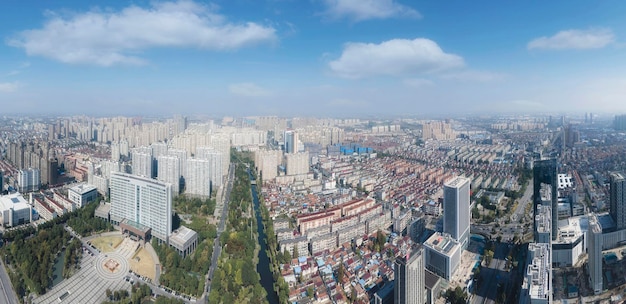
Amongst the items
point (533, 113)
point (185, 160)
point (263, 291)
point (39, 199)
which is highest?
point (533, 113)

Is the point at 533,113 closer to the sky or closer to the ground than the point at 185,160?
closer to the sky

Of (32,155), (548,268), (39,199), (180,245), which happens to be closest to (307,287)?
(180,245)

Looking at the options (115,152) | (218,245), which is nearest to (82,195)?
(218,245)

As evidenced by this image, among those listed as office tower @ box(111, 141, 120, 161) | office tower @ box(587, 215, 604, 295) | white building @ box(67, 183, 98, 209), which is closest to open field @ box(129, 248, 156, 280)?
white building @ box(67, 183, 98, 209)

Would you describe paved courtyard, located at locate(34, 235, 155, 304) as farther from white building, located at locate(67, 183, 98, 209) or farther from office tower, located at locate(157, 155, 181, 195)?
office tower, located at locate(157, 155, 181, 195)

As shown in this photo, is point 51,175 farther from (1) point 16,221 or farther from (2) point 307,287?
(2) point 307,287

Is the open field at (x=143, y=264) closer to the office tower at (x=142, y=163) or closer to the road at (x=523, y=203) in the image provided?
the office tower at (x=142, y=163)

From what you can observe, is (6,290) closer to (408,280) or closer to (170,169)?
(170,169)

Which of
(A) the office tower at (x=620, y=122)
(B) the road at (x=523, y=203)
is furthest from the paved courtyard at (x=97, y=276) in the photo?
(A) the office tower at (x=620, y=122)
